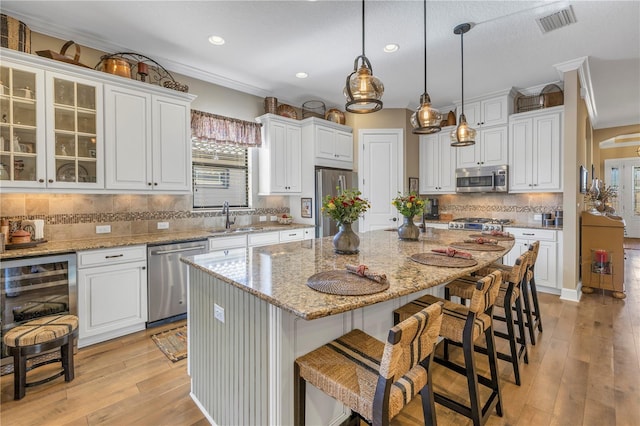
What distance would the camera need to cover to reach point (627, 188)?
823 cm

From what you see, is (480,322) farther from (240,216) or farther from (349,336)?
(240,216)

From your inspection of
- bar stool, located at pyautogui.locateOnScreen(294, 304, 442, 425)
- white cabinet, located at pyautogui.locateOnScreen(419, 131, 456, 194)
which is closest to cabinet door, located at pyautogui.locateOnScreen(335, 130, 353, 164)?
white cabinet, located at pyautogui.locateOnScreen(419, 131, 456, 194)

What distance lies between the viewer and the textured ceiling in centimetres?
261

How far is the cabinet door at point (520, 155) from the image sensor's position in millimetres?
4395

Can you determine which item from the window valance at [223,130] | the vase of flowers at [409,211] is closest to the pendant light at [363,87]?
the vase of flowers at [409,211]

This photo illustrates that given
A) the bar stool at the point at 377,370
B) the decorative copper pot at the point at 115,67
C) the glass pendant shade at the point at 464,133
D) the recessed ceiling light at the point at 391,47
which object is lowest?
the bar stool at the point at 377,370

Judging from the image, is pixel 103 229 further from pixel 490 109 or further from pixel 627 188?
pixel 627 188

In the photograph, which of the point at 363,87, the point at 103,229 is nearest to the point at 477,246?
the point at 363,87

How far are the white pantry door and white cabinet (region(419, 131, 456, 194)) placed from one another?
0.66 meters

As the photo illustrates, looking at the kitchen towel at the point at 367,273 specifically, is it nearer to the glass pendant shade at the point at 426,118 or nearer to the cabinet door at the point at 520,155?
the glass pendant shade at the point at 426,118

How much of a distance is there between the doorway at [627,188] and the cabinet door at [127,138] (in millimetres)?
10760

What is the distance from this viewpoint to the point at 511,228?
14.2 ft

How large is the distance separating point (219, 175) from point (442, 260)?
129 inches

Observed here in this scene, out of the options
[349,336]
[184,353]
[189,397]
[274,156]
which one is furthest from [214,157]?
[349,336]
